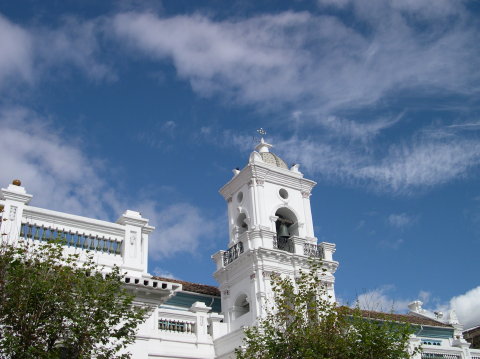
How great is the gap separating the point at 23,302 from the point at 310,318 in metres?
8.37

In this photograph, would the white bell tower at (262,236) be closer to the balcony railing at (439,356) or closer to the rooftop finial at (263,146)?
the rooftop finial at (263,146)

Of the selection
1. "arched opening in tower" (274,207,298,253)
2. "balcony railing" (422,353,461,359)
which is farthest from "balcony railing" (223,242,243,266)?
"balcony railing" (422,353,461,359)

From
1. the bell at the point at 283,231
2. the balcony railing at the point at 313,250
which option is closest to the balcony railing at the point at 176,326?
the balcony railing at the point at 313,250

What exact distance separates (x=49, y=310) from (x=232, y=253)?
16.8 m

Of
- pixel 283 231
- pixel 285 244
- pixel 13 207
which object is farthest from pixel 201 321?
pixel 13 207

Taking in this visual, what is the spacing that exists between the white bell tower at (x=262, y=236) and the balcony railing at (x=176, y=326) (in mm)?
3897

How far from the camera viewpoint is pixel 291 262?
86.6ft

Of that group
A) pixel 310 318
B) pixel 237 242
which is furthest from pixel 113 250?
pixel 237 242

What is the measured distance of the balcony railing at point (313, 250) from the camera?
89.7 ft

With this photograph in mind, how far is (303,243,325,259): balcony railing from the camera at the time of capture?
27.3 m

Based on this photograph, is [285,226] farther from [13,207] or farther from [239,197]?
[13,207]

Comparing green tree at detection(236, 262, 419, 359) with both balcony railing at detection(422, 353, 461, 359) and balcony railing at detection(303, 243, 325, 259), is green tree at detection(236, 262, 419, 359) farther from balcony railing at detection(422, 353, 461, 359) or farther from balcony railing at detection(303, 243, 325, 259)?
balcony railing at detection(422, 353, 461, 359)

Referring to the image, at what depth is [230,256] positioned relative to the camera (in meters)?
27.7

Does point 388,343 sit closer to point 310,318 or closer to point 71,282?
point 310,318
